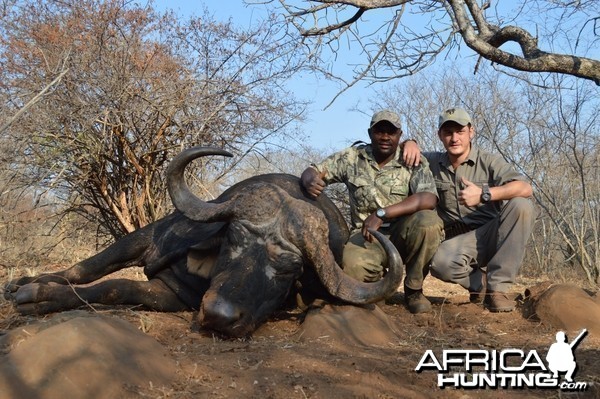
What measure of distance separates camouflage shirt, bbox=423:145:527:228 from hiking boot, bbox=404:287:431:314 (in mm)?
831

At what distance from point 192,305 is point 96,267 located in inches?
39.6

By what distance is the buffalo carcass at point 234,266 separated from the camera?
13.6 feet

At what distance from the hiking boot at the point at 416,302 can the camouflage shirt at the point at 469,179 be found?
2.73 ft

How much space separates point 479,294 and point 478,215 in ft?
2.25

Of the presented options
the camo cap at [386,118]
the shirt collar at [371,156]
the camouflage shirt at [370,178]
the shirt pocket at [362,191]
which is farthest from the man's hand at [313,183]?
the camo cap at [386,118]

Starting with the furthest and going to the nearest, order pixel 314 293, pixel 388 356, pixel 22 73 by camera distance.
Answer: pixel 22 73
pixel 314 293
pixel 388 356

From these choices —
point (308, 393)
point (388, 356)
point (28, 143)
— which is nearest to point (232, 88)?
point (28, 143)

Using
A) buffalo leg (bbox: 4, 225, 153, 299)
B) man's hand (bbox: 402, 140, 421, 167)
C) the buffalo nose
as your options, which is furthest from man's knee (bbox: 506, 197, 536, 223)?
buffalo leg (bbox: 4, 225, 153, 299)

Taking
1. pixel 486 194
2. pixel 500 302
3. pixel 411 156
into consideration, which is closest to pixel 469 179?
pixel 486 194

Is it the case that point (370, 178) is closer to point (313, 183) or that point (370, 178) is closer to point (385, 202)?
point (385, 202)

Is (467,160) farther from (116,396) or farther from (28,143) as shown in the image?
(28,143)

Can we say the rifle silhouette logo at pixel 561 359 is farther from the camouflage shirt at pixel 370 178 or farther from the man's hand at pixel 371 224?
the camouflage shirt at pixel 370 178

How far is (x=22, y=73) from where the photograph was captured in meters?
7.82

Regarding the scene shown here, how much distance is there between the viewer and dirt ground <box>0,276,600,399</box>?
2.85m
